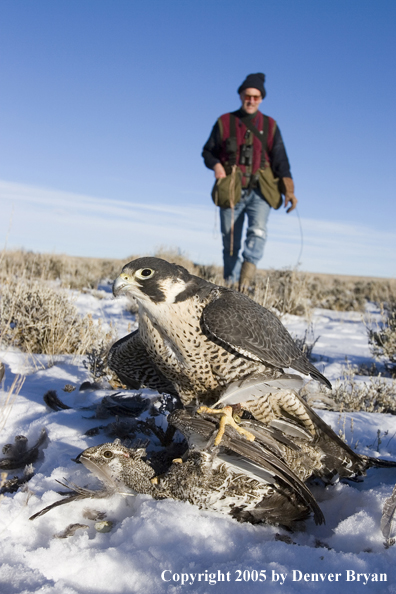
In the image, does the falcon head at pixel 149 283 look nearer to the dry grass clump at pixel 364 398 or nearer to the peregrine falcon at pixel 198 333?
the peregrine falcon at pixel 198 333

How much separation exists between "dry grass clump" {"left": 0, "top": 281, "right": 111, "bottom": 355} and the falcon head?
2529 millimetres

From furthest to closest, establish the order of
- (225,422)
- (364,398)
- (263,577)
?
(364,398)
(225,422)
(263,577)

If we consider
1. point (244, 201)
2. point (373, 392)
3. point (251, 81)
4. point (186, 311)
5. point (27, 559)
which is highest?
point (251, 81)

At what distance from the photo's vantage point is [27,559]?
188cm

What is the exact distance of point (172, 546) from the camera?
1.96m

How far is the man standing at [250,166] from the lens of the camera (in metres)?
6.83

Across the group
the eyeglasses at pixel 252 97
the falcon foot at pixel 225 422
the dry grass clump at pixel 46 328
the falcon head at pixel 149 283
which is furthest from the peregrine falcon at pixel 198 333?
the eyeglasses at pixel 252 97

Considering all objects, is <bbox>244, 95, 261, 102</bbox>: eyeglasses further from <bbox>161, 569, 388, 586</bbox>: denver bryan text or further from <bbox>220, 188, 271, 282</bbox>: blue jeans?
<bbox>161, 569, 388, 586</bbox>: denver bryan text

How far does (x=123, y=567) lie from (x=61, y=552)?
0.92 ft

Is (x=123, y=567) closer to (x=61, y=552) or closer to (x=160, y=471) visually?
(x=61, y=552)

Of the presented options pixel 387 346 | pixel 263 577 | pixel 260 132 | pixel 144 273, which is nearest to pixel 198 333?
pixel 144 273

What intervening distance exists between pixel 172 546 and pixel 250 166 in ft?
19.0

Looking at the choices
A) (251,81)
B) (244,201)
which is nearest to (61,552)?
(244,201)

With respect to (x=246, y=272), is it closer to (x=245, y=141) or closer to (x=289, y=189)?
(x=289, y=189)
